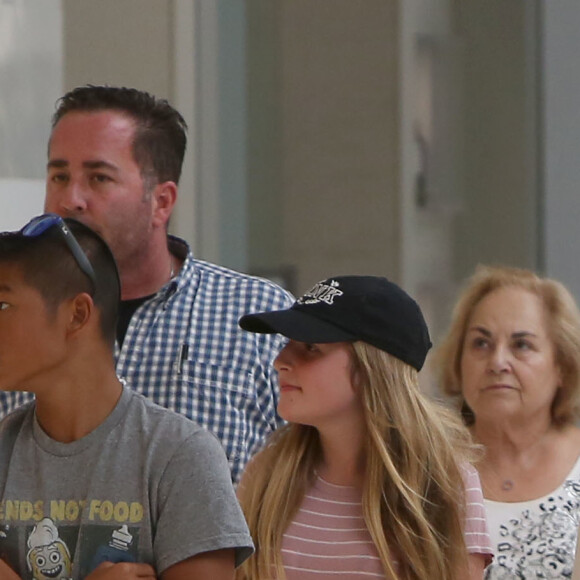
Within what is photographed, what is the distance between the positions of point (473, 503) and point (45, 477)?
33.7 inches

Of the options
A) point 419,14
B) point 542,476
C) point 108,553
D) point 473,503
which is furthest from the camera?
point 419,14

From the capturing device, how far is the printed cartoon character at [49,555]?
6.30ft

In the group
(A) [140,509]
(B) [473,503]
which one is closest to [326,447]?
(B) [473,503]

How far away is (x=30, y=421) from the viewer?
6.72 ft

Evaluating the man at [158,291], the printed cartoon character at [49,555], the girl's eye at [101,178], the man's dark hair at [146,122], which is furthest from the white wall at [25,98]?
the printed cartoon character at [49,555]

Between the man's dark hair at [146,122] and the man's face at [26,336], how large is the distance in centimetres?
103

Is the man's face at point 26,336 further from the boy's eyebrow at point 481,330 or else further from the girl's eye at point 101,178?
the boy's eyebrow at point 481,330

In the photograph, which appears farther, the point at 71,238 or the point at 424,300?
the point at 424,300

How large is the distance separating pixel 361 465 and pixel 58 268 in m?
0.74

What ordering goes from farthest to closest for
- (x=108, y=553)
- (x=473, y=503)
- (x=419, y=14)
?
1. (x=419, y=14)
2. (x=473, y=503)
3. (x=108, y=553)

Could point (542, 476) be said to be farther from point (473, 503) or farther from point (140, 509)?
point (140, 509)

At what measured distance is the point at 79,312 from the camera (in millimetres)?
2018

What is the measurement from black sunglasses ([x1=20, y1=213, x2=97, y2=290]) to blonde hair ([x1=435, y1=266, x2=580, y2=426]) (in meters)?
1.61

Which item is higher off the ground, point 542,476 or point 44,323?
point 44,323
